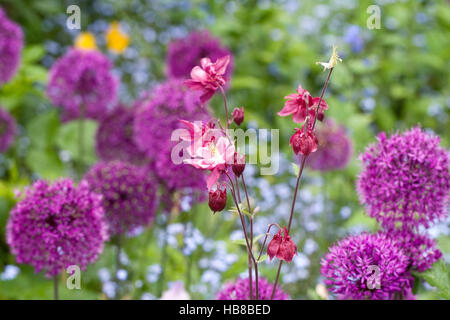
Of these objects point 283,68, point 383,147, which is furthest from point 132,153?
point 283,68

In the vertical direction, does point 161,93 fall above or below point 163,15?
below

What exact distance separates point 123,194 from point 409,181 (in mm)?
835

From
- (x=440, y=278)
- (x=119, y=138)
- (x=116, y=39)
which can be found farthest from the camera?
(x=116, y=39)

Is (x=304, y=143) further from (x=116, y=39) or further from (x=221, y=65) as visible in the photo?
(x=116, y=39)

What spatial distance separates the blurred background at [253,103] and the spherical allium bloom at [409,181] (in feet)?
0.76

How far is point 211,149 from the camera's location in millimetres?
1021

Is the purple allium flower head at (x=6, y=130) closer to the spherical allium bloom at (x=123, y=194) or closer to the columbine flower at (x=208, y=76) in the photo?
the spherical allium bloom at (x=123, y=194)

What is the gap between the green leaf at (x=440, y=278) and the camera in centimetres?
119

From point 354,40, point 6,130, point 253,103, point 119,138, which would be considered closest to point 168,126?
point 119,138

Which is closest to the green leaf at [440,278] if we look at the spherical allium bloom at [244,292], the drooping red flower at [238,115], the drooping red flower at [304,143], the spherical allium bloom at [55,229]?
the spherical allium bloom at [244,292]

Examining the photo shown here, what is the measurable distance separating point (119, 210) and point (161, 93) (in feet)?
1.30

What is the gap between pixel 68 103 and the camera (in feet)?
7.26

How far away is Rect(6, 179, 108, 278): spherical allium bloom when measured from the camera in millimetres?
1351
